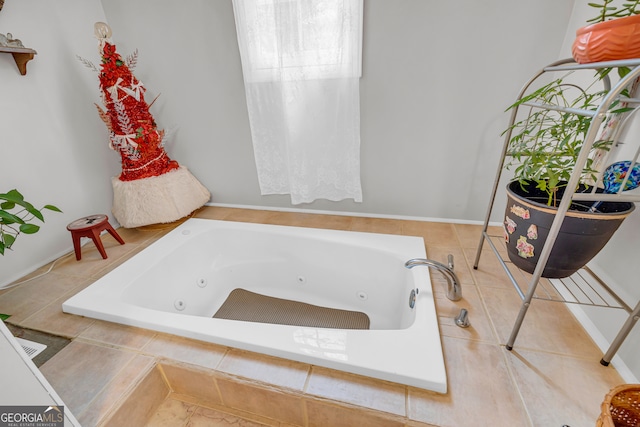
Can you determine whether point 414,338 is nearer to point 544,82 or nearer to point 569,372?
point 569,372

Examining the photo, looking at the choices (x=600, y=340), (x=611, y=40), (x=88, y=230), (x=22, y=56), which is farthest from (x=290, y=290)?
(x=22, y=56)

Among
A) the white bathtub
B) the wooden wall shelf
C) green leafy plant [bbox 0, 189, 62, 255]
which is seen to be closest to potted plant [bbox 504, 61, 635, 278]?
the white bathtub

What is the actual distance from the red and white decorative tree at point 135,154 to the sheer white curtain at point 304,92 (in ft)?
1.90

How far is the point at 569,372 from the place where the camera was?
806 millimetres

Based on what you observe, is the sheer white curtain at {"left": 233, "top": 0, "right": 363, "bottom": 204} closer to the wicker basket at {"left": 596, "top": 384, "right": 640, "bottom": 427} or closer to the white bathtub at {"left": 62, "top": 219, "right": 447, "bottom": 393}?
the white bathtub at {"left": 62, "top": 219, "right": 447, "bottom": 393}

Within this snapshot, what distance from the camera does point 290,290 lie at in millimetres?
1643

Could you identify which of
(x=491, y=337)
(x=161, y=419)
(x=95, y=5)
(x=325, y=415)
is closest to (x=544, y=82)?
(x=491, y=337)

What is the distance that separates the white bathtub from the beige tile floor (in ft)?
0.15

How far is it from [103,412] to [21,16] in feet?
5.97

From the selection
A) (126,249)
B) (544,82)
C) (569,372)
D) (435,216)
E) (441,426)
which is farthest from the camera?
(435,216)

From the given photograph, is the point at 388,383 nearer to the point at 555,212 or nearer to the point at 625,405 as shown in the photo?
the point at 625,405

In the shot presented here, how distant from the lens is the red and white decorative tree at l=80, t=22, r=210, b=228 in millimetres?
1445

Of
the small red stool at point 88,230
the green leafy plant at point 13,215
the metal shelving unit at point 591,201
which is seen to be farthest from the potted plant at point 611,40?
the small red stool at point 88,230

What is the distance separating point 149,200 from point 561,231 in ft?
6.21
